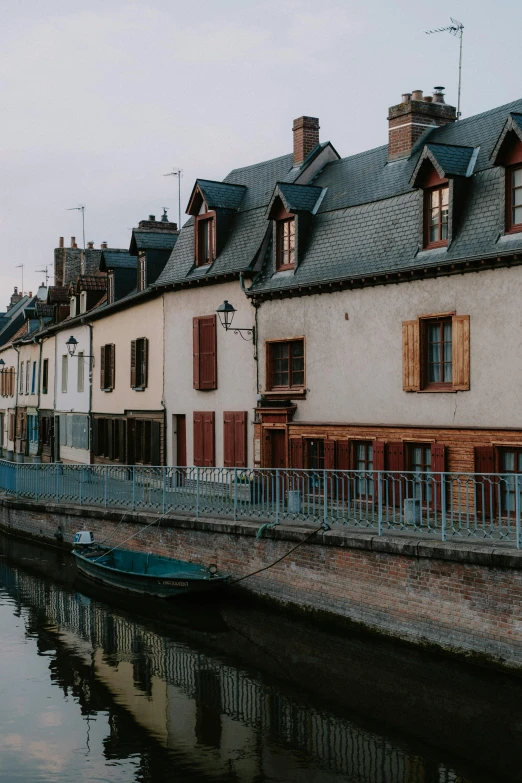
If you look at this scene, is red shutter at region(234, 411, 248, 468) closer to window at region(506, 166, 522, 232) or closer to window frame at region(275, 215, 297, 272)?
window frame at region(275, 215, 297, 272)

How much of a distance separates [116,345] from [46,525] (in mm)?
7812

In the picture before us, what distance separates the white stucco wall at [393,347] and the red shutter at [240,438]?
49.1 inches

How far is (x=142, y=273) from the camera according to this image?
1222 inches

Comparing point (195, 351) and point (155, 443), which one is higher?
point (195, 351)

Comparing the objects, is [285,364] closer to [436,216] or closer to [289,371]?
[289,371]

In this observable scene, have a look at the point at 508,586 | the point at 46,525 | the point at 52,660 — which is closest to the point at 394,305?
the point at 508,586

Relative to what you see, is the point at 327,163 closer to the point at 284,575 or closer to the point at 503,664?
the point at 284,575

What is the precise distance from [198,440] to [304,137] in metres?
9.26

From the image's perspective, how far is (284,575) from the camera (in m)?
17.4

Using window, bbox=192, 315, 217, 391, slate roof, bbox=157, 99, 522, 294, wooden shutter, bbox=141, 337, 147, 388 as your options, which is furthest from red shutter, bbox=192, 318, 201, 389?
wooden shutter, bbox=141, 337, 147, 388

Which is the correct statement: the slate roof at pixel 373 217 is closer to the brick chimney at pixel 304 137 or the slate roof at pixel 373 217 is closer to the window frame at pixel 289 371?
the brick chimney at pixel 304 137

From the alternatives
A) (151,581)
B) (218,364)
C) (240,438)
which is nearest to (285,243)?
(218,364)

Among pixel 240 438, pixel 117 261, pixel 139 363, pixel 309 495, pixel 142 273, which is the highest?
pixel 117 261

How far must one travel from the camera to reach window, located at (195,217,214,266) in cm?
2659
